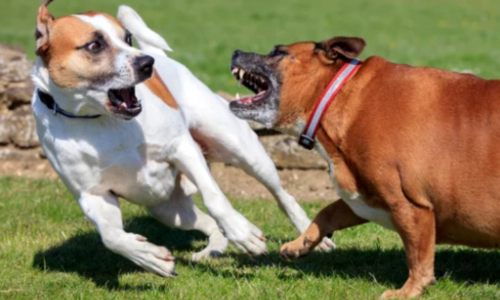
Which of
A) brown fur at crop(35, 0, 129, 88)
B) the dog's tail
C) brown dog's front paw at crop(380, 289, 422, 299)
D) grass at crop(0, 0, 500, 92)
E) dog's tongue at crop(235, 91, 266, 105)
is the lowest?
grass at crop(0, 0, 500, 92)

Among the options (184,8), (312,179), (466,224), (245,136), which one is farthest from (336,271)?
(184,8)

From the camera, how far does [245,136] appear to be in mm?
6875

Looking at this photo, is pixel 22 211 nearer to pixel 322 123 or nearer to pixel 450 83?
pixel 322 123

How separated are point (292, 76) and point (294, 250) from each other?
1.22m

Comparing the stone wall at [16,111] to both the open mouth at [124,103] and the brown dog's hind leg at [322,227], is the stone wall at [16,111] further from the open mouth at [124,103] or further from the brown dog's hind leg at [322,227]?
the brown dog's hind leg at [322,227]

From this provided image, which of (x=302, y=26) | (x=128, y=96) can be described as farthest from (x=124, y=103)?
(x=302, y=26)

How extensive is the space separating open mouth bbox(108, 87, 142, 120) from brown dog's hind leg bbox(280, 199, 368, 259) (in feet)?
4.62

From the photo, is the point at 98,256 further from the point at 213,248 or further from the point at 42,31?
the point at 42,31

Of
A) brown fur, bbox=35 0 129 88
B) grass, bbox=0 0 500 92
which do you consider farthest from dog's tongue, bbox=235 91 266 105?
grass, bbox=0 0 500 92

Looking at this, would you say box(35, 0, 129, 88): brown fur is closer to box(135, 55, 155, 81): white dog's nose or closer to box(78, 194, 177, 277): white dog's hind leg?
box(135, 55, 155, 81): white dog's nose

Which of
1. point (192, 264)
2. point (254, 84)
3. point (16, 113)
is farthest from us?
point (16, 113)

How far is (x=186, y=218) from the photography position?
22.9 feet

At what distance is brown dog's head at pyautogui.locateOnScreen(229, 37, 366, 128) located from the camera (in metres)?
5.45

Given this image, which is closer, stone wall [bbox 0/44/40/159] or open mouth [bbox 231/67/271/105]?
→ open mouth [bbox 231/67/271/105]
